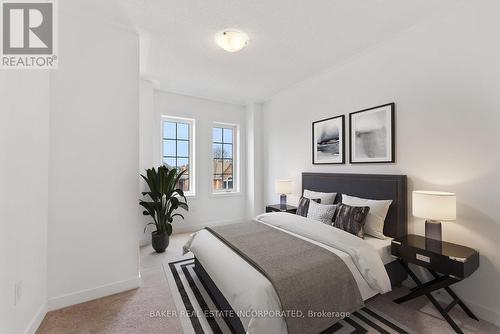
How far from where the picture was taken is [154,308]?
2.03 m

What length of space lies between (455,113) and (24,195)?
3696 mm

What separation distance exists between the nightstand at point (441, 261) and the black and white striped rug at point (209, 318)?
15.1 inches

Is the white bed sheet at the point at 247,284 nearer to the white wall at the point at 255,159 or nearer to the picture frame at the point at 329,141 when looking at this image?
the picture frame at the point at 329,141

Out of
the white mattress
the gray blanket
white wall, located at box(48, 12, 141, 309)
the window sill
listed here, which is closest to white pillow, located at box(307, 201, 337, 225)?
the white mattress

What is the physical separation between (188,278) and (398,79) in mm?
3287

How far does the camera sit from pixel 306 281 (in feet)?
5.04

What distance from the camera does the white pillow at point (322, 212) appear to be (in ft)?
8.66

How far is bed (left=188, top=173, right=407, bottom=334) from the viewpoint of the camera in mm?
1405

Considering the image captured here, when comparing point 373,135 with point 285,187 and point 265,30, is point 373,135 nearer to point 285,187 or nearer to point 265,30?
point 285,187

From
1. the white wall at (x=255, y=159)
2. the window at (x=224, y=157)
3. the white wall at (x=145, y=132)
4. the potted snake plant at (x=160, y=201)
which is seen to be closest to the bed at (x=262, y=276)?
the potted snake plant at (x=160, y=201)

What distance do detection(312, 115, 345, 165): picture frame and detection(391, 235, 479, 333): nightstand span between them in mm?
1356

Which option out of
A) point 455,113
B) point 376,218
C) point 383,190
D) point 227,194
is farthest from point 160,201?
point 455,113

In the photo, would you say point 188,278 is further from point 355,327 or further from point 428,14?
point 428,14

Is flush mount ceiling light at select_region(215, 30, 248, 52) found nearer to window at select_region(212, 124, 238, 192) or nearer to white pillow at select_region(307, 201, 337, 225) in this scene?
white pillow at select_region(307, 201, 337, 225)
